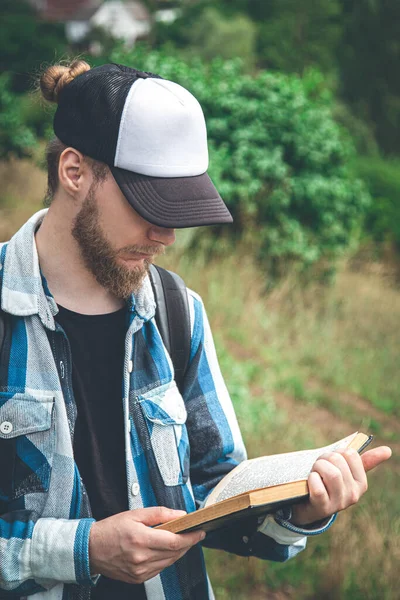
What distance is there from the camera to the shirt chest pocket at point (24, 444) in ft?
5.51

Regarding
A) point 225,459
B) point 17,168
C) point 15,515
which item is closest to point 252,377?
point 225,459

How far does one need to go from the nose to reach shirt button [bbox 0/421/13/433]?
1.88 feet

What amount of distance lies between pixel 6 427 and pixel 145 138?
0.76 metres

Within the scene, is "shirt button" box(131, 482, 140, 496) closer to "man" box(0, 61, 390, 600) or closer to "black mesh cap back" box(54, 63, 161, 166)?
"man" box(0, 61, 390, 600)

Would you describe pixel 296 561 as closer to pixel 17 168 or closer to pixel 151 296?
pixel 151 296

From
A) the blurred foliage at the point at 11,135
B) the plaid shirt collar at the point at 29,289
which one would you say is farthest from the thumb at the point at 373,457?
the blurred foliage at the point at 11,135

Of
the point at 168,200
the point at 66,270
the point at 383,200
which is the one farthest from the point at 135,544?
the point at 383,200

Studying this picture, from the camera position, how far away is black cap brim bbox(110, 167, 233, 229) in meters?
1.75

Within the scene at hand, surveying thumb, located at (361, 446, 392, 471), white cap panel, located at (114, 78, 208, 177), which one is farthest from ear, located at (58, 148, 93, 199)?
thumb, located at (361, 446, 392, 471)

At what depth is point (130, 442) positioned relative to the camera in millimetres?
1809

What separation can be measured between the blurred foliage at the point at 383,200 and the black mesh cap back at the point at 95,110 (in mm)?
10038

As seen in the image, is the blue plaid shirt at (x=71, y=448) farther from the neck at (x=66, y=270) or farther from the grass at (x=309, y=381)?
the grass at (x=309, y=381)

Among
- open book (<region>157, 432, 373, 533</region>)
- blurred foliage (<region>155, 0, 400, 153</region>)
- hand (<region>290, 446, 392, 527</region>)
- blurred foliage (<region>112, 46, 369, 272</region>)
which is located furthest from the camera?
blurred foliage (<region>155, 0, 400, 153</region>)

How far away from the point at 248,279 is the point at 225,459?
16.9 ft
